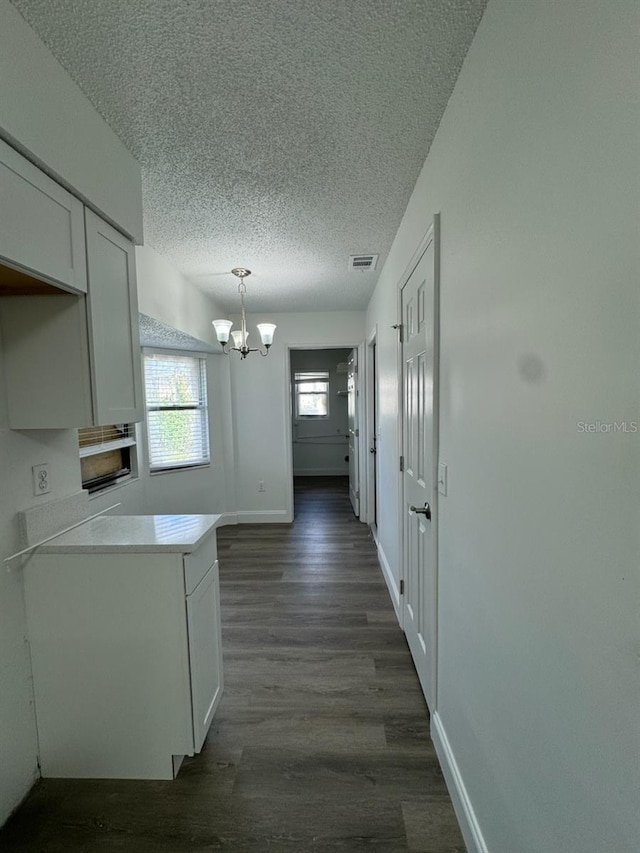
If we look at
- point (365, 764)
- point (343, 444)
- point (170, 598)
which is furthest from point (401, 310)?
point (343, 444)

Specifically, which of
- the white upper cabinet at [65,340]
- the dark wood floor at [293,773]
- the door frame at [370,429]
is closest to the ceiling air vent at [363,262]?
the door frame at [370,429]

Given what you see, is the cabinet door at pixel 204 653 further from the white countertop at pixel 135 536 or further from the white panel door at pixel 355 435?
the white panel door at pixel 355 435

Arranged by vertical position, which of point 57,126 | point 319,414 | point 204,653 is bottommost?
point 204,653

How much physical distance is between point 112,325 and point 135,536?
88 cm

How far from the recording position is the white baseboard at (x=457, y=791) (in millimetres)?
1192

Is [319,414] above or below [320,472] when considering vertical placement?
above

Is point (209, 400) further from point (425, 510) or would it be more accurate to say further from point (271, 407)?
point (425, 510)

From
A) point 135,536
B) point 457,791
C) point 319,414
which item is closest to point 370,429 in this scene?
point 135,536

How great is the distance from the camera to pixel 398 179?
186 cm

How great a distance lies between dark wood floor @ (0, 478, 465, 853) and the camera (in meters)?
1.32

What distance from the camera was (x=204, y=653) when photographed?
1.65 metres

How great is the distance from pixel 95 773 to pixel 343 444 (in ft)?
21.1

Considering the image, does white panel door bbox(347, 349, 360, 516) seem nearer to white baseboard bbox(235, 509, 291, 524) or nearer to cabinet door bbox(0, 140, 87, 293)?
white baseboard bbox(235, 509, 291, 524)

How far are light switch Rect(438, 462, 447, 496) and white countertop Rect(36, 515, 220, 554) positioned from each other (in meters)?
1.01
